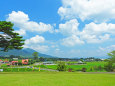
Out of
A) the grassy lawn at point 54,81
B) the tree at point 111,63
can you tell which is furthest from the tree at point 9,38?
the tree at point 111,63

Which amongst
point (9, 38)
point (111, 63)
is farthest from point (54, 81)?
point (111, 63)

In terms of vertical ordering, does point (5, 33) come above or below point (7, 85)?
above

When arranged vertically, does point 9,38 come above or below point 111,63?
above

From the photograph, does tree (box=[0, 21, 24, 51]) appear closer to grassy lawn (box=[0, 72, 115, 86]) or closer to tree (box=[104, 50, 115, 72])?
grassy lawn (box=[0, 72, 115, 86])

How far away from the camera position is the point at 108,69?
40.9m

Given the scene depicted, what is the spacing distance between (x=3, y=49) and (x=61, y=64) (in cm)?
1540

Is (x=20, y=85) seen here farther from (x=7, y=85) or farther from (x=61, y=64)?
(x=61, y=64)

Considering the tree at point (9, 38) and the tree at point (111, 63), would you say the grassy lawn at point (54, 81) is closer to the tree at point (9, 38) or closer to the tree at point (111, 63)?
the tree at point (9, 38)

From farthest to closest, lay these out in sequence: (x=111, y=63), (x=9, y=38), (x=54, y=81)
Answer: (x=111, y=63) → (x=9, y=38) → (x=54, y=81)

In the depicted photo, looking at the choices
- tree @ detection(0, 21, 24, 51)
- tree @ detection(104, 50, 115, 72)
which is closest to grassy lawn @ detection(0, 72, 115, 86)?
tree @ detection(0, 21, 24, 51)

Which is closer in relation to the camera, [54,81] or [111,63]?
[54,81]

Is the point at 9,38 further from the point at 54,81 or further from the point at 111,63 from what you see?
the point at 111,63

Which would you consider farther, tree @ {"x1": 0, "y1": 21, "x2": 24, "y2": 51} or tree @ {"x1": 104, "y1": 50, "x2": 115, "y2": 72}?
tree @ {"x1": 104, "y1": 50, "x2": 115, "y2": 72}

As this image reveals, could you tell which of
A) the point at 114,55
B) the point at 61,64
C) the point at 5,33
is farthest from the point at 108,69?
the point at 5,33
